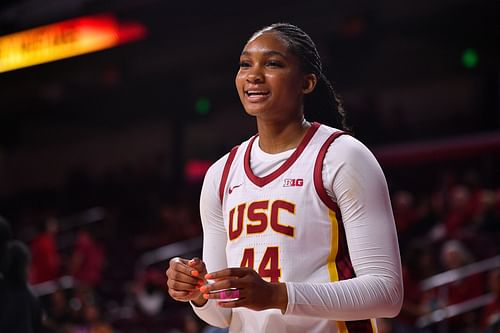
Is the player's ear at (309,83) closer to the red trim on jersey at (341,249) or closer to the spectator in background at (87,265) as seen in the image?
the red trim on jersey at (341,249)

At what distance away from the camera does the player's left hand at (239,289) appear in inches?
77.0

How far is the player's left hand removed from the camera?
6.42 ft

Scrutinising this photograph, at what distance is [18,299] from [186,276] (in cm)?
119

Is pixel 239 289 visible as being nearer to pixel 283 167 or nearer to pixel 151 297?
pixel 283 167

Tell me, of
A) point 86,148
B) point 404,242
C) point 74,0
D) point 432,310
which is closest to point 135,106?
point 86,148

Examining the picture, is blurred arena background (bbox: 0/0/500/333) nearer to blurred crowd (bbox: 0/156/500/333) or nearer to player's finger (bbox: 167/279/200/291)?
blurred crowd (bbox: 0/156/500/333)

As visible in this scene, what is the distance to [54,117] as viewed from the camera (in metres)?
19.0

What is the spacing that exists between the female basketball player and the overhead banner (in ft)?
30.3

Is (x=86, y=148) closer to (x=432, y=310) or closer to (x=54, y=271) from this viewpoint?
(x=54, y=271)

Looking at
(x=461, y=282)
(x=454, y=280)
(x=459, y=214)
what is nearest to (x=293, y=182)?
(x=454, y=280)

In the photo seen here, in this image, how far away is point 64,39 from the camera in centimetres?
1176

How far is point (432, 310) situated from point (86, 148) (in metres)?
12.7

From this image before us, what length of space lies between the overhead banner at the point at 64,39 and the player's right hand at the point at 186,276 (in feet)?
31.5

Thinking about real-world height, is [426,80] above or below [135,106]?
below
